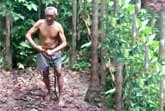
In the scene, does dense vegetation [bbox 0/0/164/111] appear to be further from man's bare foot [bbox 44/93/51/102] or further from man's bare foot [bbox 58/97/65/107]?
man's bare foot [bbox 44/93/51/102]

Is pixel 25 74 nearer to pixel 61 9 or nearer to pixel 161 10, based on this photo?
pixel 61 9

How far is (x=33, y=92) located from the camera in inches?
306

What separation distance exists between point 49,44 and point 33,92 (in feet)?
2.95

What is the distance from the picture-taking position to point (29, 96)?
758 centimetres

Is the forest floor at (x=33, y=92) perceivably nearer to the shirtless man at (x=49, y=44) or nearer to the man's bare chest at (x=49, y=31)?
the shirtless man at (x=49, y=44)

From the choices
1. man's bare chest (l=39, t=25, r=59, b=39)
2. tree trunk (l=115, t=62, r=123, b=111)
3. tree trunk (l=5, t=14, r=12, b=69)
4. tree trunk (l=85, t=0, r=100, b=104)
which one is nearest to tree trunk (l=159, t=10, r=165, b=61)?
tree trunk (l=115, t=62, r=123, b=111)

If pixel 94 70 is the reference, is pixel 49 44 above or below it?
above

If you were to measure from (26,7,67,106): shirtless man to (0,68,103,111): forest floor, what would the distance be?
24cm

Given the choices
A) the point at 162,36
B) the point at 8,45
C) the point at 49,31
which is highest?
the point at 162,36

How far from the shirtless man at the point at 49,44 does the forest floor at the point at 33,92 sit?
0.24 m

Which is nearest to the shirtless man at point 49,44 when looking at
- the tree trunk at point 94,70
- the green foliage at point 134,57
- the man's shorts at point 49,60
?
the man's shorts at point 49,60

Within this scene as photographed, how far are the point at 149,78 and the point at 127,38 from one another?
75cm

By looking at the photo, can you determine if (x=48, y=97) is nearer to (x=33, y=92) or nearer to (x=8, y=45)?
(x=33, y=92)

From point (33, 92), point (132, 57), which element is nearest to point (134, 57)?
point (132, 57)
